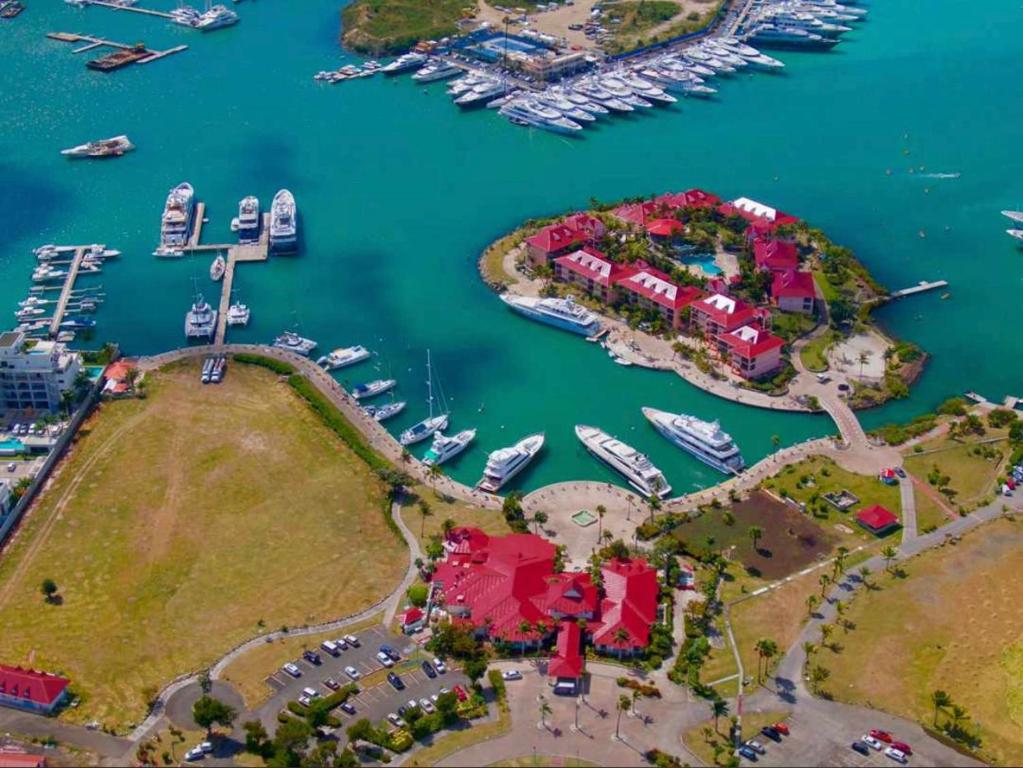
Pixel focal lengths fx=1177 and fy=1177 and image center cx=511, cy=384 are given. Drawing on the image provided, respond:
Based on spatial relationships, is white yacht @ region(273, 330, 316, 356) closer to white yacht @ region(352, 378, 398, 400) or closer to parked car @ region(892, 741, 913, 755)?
white yacht @ region(352, 378, 398, 400)

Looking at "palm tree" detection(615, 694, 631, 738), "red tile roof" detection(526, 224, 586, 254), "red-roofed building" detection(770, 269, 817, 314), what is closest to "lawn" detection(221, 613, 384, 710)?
"palm tree" detection(615, 694, 631, 738)

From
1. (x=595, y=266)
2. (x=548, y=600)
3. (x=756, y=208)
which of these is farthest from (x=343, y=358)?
(x=756, y=208)

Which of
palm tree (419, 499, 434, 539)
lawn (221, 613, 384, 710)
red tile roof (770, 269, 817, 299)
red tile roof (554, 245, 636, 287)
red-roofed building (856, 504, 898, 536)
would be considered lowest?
lawn (221, 613, 384, 710)

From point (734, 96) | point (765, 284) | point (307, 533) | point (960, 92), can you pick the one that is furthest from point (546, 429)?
point (960, 92)

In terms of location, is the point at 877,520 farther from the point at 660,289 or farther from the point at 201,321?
the point at 201,321

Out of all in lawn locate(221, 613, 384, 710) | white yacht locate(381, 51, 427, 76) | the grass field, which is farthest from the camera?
white yacht locate(381, 51, 427, 76)

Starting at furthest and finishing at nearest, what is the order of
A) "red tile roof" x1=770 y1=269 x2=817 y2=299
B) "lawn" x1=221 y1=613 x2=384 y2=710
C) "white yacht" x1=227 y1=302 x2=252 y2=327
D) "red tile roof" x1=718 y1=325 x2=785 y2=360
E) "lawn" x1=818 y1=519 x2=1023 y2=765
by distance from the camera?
"red tile roof" x1=770 y1=269 x2=817 y2=299 → "white yacht" x1=227 y1=302 x2=252 y2=327 → "red tile roof" x1=718 y1=325 x2=785 y2=360 → "lawn" x1=221 y1=613 x2=384 y2=710 → "lawn" x1=818 y1=519 x2=1023 y2=765

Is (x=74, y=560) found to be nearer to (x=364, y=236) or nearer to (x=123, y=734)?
(x=123, y=734)
